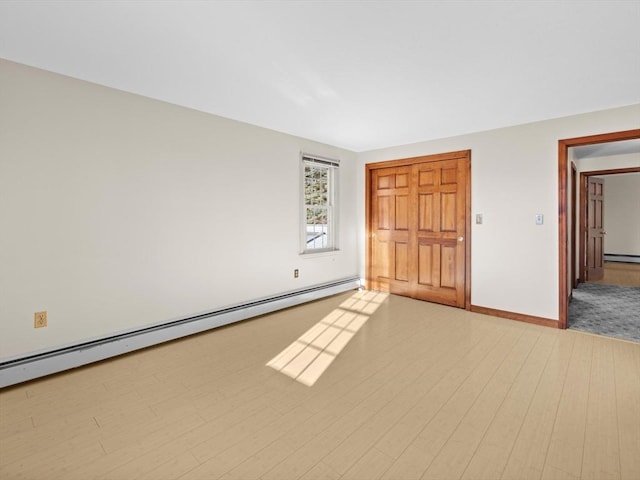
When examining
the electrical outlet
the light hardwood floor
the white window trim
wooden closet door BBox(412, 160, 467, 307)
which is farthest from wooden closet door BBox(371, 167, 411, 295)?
the electrical outlet

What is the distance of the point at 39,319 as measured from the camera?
2633mm

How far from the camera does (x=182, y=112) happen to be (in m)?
3.44

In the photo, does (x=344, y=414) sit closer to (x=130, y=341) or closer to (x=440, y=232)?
(x=130, y=341)

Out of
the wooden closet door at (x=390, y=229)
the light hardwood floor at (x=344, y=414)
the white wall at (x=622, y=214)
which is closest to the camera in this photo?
the light hardwood floor at (x=344, y=414)

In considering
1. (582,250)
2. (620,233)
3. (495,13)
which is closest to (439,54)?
(495,13)

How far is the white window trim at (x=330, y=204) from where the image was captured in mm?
4785

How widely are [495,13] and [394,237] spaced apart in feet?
12.0

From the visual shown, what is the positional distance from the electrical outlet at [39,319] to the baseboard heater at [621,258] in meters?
11.9

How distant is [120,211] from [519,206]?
14.3 ft

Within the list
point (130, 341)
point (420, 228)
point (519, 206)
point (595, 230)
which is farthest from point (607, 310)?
point (130, 341)

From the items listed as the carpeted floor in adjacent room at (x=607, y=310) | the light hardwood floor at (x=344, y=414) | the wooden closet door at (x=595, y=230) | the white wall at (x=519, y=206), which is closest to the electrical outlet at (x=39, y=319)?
the light hardwood floor at (x=344, y=414)

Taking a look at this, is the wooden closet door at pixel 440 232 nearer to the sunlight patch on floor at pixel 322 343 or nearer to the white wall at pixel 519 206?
the white wall at pixel 519 206

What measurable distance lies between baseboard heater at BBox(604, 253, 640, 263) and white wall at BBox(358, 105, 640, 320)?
740 cm

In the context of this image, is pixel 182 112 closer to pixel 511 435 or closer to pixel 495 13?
pixel 495 13
